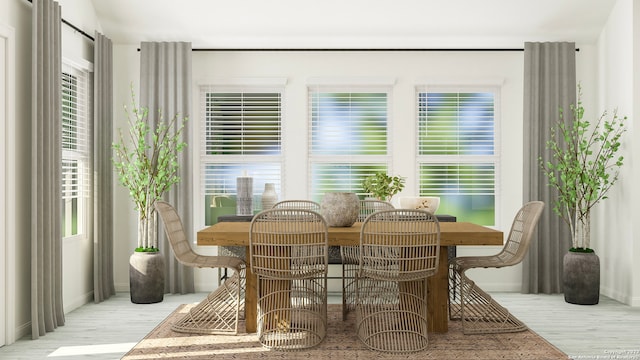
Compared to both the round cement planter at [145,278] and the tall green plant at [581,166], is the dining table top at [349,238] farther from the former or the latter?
the tall green plant at [581,166]

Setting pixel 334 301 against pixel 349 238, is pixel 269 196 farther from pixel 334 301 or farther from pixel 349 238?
pixel 349 238

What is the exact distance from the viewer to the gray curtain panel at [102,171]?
527 cm

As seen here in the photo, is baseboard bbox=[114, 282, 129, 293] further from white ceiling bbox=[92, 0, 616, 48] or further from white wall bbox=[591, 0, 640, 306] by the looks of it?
white wall bbox=[591, 0, 640, 306]

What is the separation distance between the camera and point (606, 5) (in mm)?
A: 5410

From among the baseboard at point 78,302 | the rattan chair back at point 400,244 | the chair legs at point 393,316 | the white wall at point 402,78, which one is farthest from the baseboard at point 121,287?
the rattan chair back at point 400,244

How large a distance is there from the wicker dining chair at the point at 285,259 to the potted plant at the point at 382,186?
181 cm

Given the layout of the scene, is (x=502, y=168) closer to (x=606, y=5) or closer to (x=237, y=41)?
(x=606, y=5)

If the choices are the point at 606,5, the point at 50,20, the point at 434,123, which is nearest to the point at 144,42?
the point at 50,20

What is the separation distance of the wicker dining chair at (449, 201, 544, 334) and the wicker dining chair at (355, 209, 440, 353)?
47cm

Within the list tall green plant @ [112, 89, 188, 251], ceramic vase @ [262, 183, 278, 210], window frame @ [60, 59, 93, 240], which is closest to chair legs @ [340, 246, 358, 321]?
ceramic vase @ [262, 183, 278, 210]

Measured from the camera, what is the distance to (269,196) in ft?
18.4

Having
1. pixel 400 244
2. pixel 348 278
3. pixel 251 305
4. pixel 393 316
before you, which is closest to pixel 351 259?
pixel 348 278

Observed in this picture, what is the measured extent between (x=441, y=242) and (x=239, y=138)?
2914 millimetres

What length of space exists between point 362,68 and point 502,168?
1862mm
